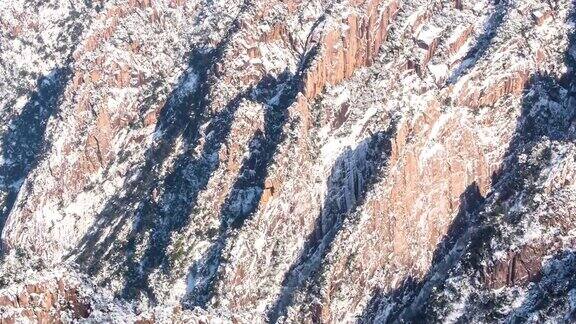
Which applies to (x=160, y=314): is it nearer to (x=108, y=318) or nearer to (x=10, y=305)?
(x=108, y=318)

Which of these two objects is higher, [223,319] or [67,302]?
[67,302]

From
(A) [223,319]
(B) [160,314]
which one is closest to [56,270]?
(B) [160,314]

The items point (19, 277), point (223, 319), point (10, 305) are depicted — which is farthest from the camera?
point (223, 319)

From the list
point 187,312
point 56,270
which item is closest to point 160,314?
point 187,312

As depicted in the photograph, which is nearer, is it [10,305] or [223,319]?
[10,305]

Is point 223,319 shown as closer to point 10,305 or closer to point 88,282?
point 88,282

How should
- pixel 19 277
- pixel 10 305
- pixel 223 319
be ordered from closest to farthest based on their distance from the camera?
pixel 10 305
pixel 19 277
pixel 223 319

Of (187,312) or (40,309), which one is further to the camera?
(187,312)
